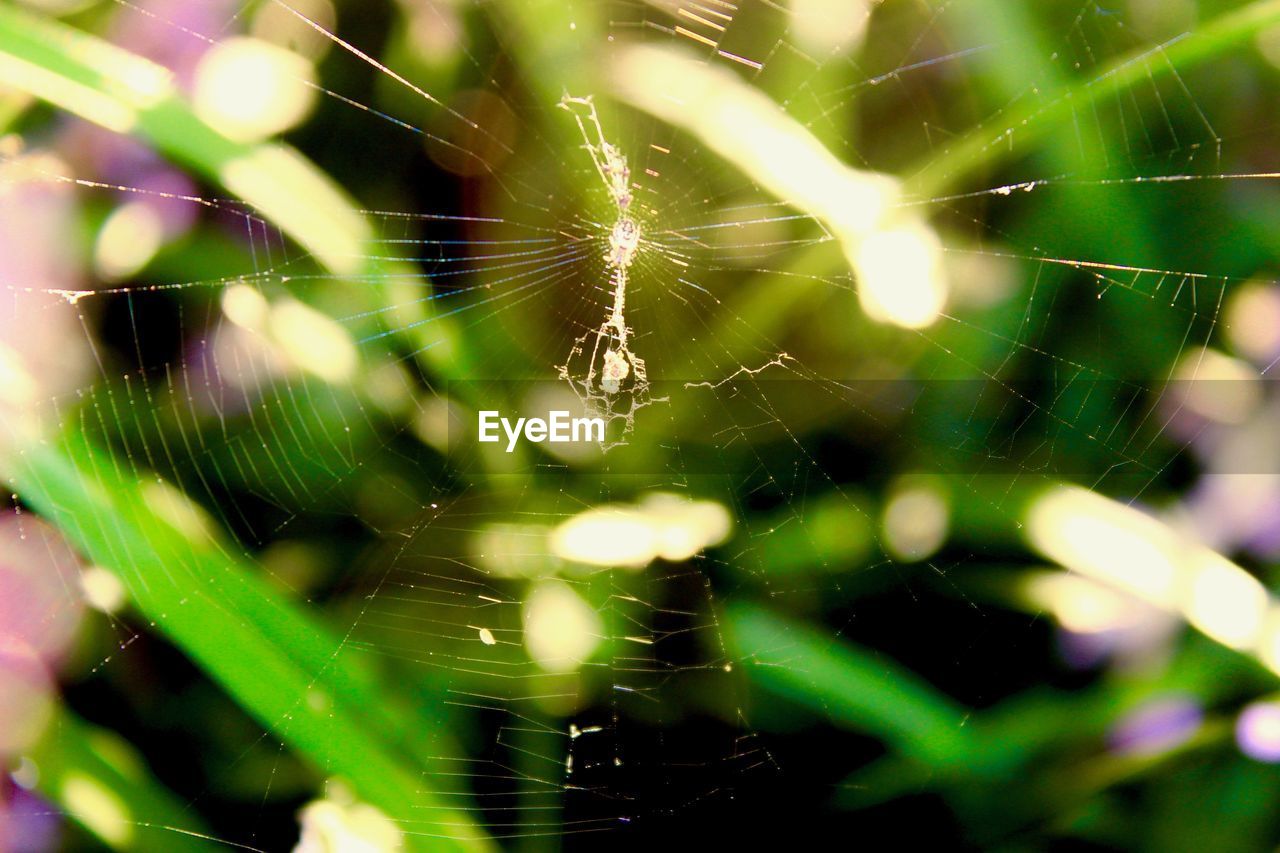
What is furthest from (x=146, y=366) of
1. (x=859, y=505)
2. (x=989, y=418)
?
(x=989, y=418)

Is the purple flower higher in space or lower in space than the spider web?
lower

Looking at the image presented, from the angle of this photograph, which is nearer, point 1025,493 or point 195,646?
point 195,646

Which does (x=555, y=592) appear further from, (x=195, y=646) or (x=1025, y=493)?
(x=1025, y=493)

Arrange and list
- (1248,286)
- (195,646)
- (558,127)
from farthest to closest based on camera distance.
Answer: (558,127)
(1248,286)
(195,646)

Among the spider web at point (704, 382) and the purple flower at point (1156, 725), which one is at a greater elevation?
the spider web at point (704, 382)

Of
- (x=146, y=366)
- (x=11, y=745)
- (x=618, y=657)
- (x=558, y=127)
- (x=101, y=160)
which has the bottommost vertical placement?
(x=11, y=745)

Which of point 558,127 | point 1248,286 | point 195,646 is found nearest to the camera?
point 195,646

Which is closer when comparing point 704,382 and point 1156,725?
point 1156,725

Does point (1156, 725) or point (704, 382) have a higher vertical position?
point (704, 382)
